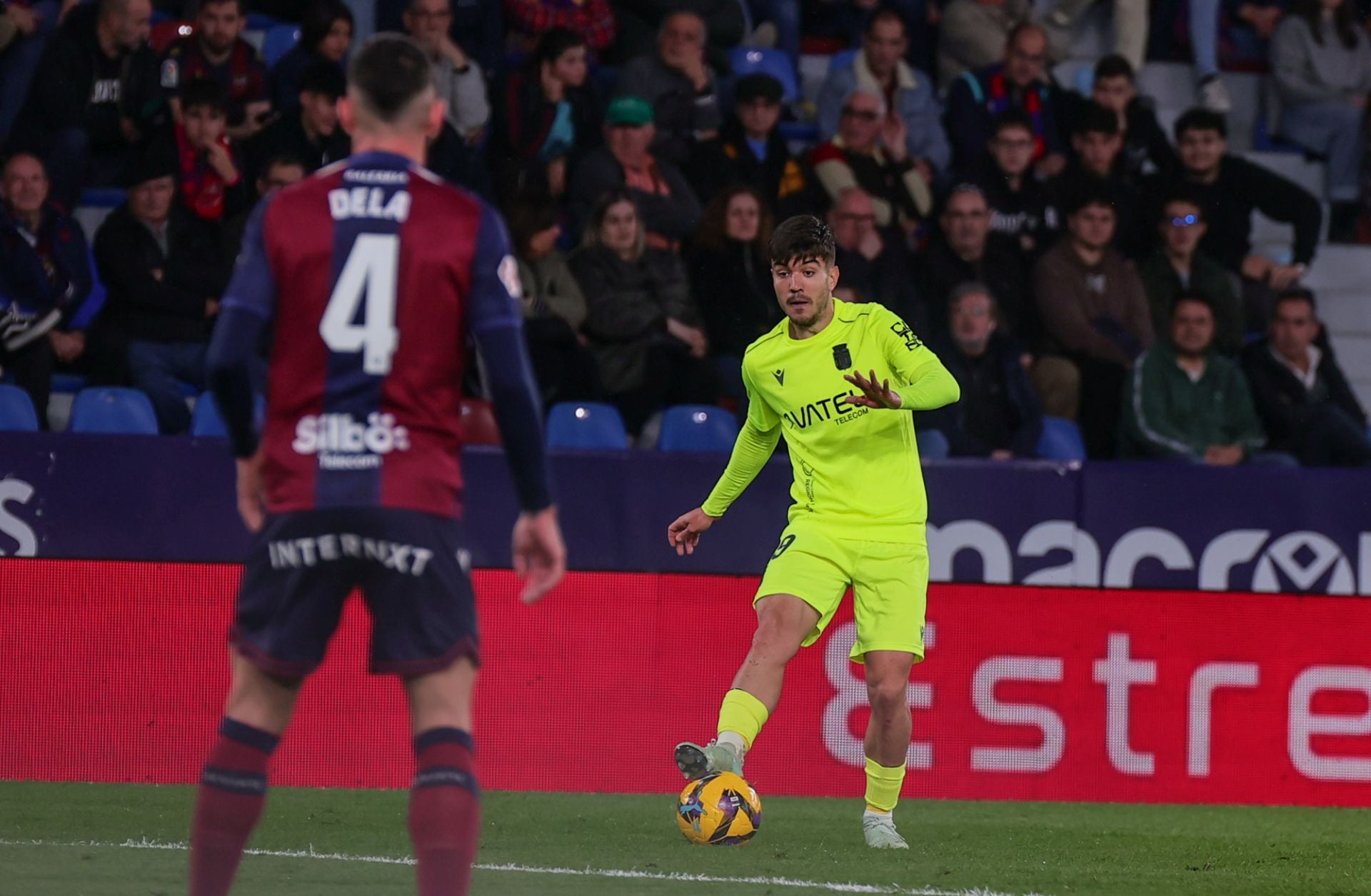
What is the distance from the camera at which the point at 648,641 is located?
25.9 feet

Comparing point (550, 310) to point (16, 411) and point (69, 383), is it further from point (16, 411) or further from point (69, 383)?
point (16, 411)

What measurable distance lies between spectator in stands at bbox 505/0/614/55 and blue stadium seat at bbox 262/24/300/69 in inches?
49.6

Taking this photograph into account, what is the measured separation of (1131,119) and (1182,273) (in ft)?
4.22

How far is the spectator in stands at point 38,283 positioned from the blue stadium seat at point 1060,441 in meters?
Result: 4.60

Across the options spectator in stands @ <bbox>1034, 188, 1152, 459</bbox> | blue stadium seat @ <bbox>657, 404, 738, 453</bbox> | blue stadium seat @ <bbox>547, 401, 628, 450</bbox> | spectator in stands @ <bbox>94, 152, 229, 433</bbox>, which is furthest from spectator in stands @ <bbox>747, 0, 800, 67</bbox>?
spectator in stands @ <bbox>94, 152, 229, 433</bbox>

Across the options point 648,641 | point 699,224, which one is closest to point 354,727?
point 648,641

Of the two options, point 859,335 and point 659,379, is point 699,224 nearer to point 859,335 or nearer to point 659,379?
point 659,379

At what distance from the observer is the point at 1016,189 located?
35.6 feet

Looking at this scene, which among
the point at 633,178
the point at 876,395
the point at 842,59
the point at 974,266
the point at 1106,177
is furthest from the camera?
the point at 842,59

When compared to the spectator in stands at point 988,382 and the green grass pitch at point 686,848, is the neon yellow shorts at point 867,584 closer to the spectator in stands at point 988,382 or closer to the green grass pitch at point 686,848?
the green grass pitch at point 686,848

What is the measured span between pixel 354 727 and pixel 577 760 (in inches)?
35.4

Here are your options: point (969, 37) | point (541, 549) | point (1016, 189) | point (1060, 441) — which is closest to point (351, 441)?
point (541, 549)

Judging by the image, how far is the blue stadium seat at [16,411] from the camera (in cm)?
838

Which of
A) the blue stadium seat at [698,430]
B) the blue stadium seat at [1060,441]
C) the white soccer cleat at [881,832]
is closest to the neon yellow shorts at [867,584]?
the white soccer cleat at [881,832]
